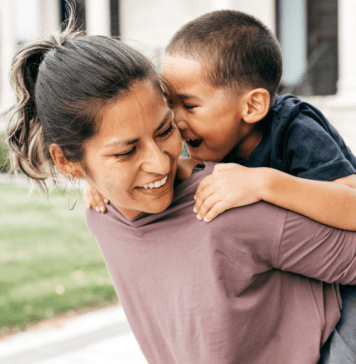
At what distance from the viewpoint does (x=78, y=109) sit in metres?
1.34

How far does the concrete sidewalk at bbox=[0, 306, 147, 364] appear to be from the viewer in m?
3.80

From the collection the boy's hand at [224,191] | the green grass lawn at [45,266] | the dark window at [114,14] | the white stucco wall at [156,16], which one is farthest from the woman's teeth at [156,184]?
the dark window at [114,14]

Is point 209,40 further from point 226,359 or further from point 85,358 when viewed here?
point 85,358

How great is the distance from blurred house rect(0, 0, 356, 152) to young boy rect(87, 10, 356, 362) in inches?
254

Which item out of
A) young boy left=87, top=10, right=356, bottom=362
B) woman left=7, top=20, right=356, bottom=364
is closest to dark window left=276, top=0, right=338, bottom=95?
young boy left=87, top=10, right=356, bottom=362

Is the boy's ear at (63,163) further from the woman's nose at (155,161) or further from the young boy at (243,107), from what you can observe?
the young boy at (243,107)

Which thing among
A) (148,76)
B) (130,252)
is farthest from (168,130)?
(130,252)

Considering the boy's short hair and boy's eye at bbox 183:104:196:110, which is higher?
the boy's short hair

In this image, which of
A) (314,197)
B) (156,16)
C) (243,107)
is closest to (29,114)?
→ (243,107)

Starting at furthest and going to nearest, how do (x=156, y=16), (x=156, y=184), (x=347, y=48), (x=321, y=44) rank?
(x=156, y=16) → (x=321, y=44) → (x=347, y=48) → (x=156, y=184)

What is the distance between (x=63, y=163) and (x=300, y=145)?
2.88 feet

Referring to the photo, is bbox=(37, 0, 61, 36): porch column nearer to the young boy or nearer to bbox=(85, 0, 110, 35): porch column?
bbox=(85, 0, 110, 35): porch column

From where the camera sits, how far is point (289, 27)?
A: 10.6 meters

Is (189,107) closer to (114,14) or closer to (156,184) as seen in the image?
(156,184)
